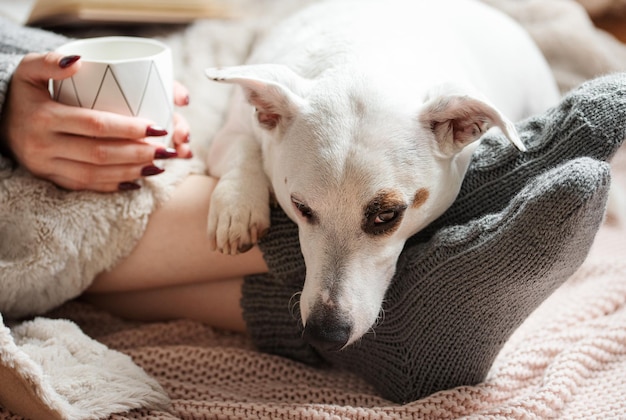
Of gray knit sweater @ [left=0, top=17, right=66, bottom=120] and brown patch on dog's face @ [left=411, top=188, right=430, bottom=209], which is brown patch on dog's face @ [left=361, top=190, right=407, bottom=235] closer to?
brown patch on dog's face @ [left=411, top=188, right=430, bottom=209]

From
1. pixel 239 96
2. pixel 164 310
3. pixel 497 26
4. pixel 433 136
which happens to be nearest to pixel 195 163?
pixel 239 96

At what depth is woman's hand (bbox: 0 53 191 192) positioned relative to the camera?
135 centimetres

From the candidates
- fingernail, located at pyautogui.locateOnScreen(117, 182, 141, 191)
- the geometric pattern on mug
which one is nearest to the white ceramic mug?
the geometric pattern on mug

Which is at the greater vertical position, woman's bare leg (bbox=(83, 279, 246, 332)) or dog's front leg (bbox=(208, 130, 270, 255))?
dog's front leg (bbox=(208, 130, 270, 255))

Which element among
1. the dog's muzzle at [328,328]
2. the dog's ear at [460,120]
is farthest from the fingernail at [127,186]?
the dog's ear at [460,120]

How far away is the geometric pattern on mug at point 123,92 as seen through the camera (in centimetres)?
131

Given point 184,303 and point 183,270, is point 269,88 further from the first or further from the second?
point 184,303

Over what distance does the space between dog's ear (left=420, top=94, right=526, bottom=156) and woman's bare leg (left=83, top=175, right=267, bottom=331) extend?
49 cm

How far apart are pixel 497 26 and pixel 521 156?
0.87m

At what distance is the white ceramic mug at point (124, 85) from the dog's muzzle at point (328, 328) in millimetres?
583

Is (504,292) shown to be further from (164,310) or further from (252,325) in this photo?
(164,310)

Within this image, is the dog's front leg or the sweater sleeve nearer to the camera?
the dog's front leg

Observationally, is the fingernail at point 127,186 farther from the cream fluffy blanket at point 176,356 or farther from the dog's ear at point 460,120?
the dog's ear at point 460,120

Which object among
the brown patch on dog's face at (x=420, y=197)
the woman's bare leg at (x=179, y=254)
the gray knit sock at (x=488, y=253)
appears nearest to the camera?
the gray knit sock at (x=488, y=253)
